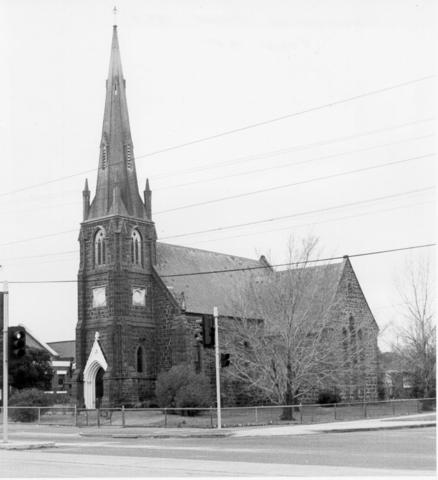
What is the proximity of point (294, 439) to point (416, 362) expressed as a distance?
3080cm

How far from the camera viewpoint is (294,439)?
2797 cm

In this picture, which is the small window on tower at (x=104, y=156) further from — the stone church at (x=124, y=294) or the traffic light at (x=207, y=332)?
the traffic light at (x=207, y=332)

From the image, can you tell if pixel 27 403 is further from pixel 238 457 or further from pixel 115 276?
pixel 238 457

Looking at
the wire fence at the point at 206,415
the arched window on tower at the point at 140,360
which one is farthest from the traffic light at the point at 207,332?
the arched window on tower at the point at 140,360

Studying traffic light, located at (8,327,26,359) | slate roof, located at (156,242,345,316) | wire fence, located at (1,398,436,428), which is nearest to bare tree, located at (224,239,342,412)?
wire fence, located at (1,398,436,428)

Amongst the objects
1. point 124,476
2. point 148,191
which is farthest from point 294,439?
point 148,191

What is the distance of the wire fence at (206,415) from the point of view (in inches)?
1586

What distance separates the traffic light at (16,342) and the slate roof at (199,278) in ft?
95.6

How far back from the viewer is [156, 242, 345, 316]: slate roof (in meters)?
59.4

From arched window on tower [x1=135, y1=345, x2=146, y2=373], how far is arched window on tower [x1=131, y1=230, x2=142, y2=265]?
20.4ft

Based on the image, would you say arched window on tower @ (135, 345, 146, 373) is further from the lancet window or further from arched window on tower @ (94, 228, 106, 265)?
arched window on tower @ (94, 228, 106, 265)

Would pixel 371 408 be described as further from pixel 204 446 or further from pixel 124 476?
pixel 124 476

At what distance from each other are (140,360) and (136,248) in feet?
26.5

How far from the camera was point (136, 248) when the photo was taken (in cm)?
5922
